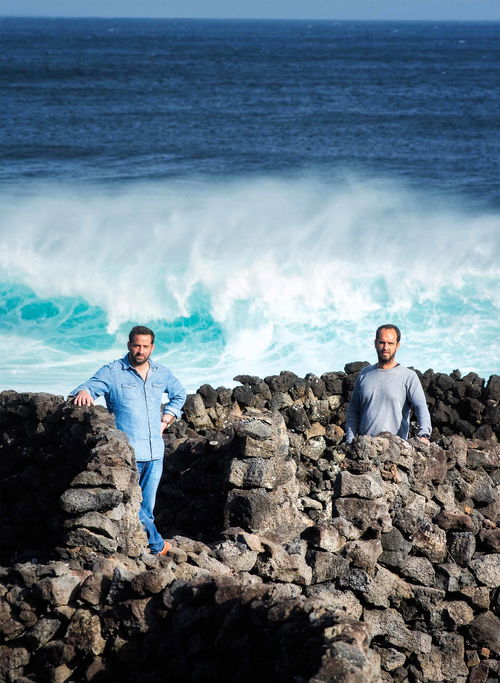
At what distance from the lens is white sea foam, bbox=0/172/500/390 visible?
915 inches

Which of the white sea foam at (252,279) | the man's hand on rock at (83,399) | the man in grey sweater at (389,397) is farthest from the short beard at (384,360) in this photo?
the white sea foam at (252,279)

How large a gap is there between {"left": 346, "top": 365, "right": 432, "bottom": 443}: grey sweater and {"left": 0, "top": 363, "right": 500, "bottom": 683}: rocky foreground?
0.74 feet

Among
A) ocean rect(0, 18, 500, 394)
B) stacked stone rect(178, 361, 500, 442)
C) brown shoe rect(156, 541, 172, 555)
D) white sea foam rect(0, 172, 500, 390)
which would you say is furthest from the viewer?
ocean rect(0, 18, 500, 394)

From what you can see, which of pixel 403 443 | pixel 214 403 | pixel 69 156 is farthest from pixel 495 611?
pixel 69 156

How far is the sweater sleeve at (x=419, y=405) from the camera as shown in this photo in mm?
9383

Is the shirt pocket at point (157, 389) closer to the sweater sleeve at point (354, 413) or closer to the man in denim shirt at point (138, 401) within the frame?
the man in denim shirt at point (138, 401)

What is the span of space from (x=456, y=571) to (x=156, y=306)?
18.1 meters

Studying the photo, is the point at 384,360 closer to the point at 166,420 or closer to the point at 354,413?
the point at 354,413

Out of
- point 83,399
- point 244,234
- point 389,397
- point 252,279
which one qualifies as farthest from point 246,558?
point 244,234

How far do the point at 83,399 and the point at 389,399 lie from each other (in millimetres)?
2450

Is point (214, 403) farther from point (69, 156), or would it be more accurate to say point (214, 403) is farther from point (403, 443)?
point (69, 156)

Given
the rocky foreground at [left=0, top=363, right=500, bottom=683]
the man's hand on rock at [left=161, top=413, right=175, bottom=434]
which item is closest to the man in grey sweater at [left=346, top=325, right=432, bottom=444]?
the rocky foreground at [left=0, top=363, right=500, bottom=683]

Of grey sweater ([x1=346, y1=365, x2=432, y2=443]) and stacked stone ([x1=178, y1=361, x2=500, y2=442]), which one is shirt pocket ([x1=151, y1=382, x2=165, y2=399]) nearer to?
grey sweater ([x1=346, y1=365, x2=432, y2=443])

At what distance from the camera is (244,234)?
1207 inches
